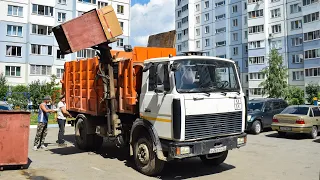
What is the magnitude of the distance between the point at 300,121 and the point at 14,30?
41.2 metres

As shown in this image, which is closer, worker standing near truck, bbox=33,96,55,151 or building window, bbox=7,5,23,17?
worker standing near truck, bbox=33,96,55,151

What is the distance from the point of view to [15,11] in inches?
1757

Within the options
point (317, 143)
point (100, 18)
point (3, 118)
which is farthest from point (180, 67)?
point (317, 143)

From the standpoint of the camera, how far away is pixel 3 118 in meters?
7.90

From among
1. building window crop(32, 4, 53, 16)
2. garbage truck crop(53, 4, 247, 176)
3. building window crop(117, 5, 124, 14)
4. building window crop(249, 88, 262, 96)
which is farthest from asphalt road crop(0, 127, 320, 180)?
building window crop(117, 5, 124, 14)

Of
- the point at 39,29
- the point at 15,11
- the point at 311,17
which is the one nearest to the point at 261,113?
the point at 311,17

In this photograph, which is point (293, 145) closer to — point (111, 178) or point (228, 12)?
point (111, 178)

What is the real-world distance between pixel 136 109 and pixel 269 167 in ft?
12.8

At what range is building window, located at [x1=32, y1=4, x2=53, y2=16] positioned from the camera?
45.7m

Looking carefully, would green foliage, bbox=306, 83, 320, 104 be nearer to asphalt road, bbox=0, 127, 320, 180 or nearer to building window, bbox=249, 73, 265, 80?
building window, bbox=249, 73, 265, 80

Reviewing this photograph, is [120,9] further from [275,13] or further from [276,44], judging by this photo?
[276,44]

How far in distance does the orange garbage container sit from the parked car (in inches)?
439

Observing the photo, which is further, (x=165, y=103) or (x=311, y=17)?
(x=311, y=17)

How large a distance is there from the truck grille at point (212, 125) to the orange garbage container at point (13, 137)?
13.7 feet
